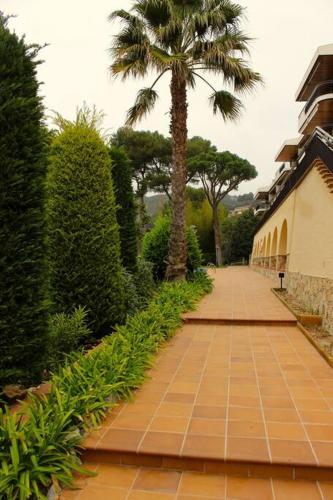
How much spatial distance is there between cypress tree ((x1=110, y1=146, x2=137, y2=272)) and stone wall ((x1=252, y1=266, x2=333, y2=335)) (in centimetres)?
408

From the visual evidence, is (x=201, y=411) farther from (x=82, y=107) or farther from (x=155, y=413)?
(x=82, y=107)

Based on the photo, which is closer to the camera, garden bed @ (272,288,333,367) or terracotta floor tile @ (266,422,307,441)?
terracotta floor tile @ (266,422,307,441)

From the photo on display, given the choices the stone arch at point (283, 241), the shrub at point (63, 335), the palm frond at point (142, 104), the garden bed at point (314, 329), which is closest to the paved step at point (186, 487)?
the shrub at point (63, 335)

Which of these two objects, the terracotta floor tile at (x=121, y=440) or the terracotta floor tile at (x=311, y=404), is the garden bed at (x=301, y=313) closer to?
the terracotta floor tile at (x=311, y=404)

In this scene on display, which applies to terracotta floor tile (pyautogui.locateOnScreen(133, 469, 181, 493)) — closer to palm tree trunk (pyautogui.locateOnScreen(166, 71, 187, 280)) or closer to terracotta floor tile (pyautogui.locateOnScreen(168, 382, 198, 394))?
terracotta floor tile (pyautogui.locateOnScreen(168, 382, 198, 394))

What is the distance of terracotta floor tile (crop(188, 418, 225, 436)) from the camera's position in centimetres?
319

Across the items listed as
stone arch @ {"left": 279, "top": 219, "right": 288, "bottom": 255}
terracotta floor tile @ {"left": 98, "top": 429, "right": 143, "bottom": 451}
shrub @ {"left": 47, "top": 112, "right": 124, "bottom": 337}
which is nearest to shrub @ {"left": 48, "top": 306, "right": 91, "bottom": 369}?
shrub @ {"left": 47, "top": 112, "right": 124, "bottom": 337}

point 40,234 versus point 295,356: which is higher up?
point 40,234

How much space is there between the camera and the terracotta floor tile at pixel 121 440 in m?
3.00

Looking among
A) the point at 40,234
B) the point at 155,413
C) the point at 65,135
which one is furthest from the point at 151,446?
the point at 65,135

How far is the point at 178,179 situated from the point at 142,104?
2526mm

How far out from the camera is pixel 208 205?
40312mm

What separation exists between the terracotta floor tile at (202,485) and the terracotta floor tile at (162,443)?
195 millimetres

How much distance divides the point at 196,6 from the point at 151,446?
1145cm
